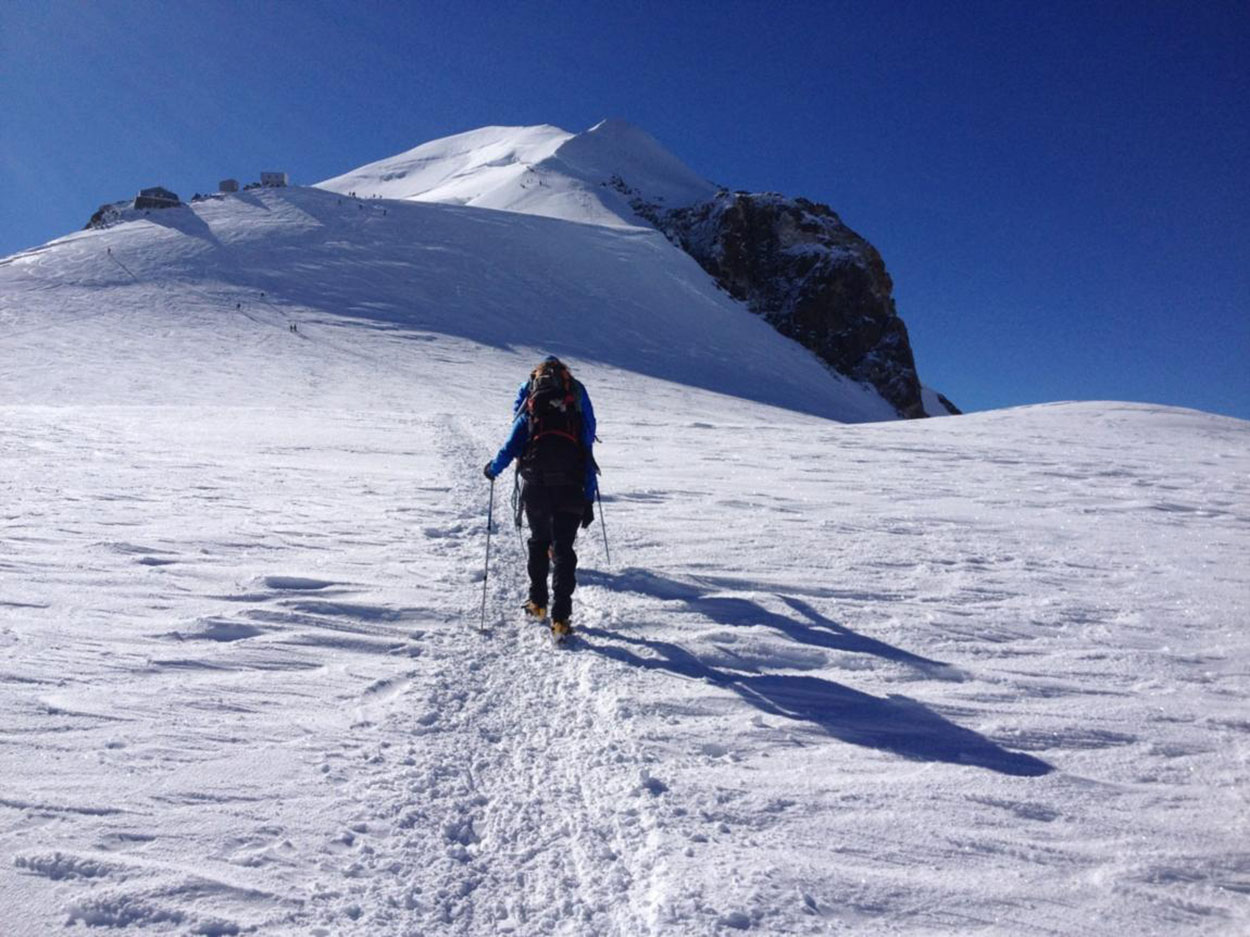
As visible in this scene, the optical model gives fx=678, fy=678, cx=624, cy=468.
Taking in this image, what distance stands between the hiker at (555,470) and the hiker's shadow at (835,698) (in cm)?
52

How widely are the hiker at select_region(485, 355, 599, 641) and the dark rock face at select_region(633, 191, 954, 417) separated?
65.4 meters

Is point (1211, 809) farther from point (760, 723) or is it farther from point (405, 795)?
point (405, 795)

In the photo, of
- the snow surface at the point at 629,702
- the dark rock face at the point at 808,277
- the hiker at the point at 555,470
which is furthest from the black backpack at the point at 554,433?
the dark rock face at the point at 808,277

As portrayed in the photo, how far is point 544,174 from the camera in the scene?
261 feet

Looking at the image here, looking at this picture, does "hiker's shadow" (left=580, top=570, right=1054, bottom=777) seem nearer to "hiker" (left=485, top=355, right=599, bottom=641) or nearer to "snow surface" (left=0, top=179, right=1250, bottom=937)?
"snow surface" (left=0, top=179, right=1250, bottom=937)

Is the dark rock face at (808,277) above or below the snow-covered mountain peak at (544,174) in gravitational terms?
below

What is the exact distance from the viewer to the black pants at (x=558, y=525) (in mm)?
5043

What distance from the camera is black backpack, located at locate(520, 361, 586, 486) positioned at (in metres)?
5.04

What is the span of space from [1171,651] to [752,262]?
72.7 m

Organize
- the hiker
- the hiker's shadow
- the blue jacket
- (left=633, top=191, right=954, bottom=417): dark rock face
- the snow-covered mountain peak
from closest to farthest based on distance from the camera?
the hiker's shadow
the hiker
the blue jacket
(left=633, top=191, right=954, bottom=417): dark rock face
the snow-covered mountain peak

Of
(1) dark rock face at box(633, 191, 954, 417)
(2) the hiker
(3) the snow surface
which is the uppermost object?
(1) dark rock face at box(633, 191, 954, 417)

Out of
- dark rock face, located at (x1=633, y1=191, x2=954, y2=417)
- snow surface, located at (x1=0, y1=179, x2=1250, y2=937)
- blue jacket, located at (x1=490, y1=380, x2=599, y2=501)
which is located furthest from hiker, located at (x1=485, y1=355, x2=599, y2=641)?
dark rock face, located at (x1=633, y1=191, x2=954, y2=417)

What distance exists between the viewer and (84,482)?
8375 millimetres

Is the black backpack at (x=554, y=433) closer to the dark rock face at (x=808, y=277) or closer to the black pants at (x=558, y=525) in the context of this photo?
the black pants at (x=558, y=525)
